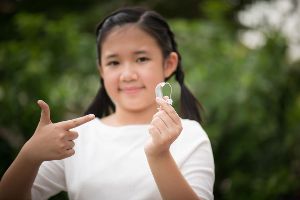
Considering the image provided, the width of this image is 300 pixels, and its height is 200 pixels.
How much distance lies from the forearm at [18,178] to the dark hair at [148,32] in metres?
0.68

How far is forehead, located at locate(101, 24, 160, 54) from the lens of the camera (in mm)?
2053

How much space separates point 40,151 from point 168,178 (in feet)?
1.63

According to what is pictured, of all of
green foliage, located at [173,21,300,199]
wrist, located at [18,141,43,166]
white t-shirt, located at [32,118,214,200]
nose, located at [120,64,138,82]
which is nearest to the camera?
wrist, located at [18,141,43,166]

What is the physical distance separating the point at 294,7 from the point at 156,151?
15.5 feet

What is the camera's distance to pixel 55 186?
6.99 ft

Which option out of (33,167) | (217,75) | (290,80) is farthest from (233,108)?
(33,167)

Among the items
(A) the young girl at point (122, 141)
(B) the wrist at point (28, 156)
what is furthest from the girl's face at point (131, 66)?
(B) the wrist at point (28, 156)

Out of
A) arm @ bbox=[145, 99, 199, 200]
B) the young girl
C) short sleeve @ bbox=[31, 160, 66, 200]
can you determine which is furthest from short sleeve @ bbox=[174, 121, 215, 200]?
short sleeve @ bbox=[31, 160, 66, 200]

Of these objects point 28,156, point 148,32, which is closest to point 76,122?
point 28,156

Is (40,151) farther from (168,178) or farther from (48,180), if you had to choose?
(168,178)

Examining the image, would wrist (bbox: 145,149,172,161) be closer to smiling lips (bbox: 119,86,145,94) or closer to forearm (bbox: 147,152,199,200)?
forearm (bbox: 147,152,199,200)

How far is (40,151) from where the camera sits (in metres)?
1.75

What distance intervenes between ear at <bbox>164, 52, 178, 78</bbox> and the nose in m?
0.22

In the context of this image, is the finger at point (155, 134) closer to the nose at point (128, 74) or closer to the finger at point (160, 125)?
the finger at point (160, 125)
